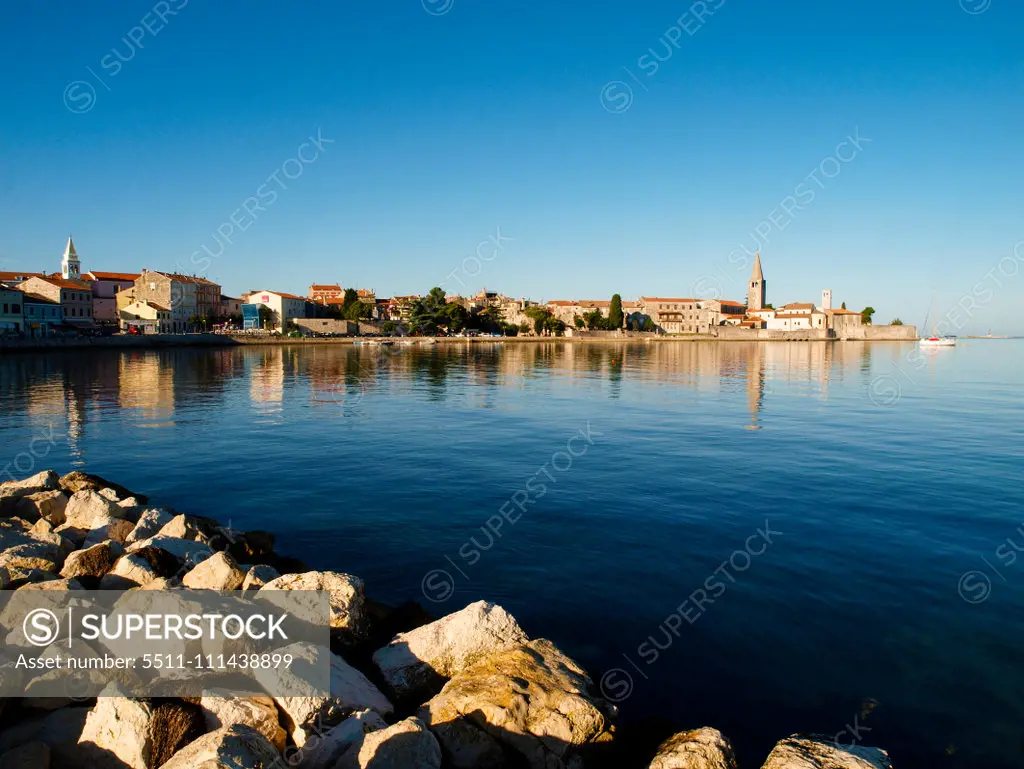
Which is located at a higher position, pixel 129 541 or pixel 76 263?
pixel 76 263

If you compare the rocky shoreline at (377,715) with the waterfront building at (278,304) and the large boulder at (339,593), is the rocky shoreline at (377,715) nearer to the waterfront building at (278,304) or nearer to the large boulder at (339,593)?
the large boulder at (339,593)

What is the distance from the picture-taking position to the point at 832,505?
13.6m

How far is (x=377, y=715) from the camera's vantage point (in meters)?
5.79

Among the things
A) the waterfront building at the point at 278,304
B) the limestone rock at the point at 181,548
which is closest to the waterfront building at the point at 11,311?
the waterfront building at the point at 278,304

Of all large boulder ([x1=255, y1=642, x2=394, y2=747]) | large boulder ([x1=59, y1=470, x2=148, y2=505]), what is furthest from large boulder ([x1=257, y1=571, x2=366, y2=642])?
large boulder ([x1=59, y1=470, x2=148, y2=505])

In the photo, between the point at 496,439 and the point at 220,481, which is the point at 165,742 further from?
the point at 496,439

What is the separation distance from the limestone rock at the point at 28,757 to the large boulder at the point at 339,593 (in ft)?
9.25

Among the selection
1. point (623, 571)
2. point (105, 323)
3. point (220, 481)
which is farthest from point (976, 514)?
point (105, 323)

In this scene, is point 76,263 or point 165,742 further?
point 76,263

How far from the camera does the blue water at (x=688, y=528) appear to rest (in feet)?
23.5

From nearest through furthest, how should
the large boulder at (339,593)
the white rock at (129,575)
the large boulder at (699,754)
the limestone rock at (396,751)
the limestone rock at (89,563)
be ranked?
1. the limestone rock at (396,751)
2. the large boulder at (699,754)
3. the large boulder at (339,593)
4. the white rock at (129,575)
5. the limestone rock at (89,563)

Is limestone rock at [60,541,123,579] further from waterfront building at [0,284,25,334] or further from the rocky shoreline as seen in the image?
waterfront building at [0,284,25,334]

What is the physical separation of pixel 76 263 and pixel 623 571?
14022 centimetres

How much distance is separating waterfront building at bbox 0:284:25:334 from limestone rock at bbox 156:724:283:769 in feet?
301
